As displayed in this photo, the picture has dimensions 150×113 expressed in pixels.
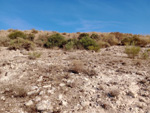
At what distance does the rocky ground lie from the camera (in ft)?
8.91

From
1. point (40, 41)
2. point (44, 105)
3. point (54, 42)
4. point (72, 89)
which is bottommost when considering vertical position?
point (44, 105)

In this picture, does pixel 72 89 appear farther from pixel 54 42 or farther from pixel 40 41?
→ pixel 40 41

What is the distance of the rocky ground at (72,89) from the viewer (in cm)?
272

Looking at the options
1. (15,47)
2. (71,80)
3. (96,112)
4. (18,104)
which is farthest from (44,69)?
(15,47)

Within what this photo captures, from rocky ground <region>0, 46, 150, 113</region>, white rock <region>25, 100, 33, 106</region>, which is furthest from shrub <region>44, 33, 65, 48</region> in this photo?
white rock <region>25, 100, 33, 106</region>

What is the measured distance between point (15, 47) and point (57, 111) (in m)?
6.40

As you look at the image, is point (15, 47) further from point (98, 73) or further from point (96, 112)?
point (96, 112)

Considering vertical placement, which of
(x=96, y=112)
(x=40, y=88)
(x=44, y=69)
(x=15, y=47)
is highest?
(x=15, y=47)

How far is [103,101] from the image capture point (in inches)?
114

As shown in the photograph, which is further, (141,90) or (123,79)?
(123,79)

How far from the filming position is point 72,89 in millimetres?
3367

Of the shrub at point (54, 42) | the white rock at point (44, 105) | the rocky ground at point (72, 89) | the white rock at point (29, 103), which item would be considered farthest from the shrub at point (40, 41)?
the white rock at point (44, 105)

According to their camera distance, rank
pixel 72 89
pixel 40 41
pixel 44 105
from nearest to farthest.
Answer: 1. pixel 44 105
2. pixel 72 89
3. pixel 40 41

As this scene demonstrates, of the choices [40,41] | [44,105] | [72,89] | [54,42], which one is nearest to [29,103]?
[44,105]
